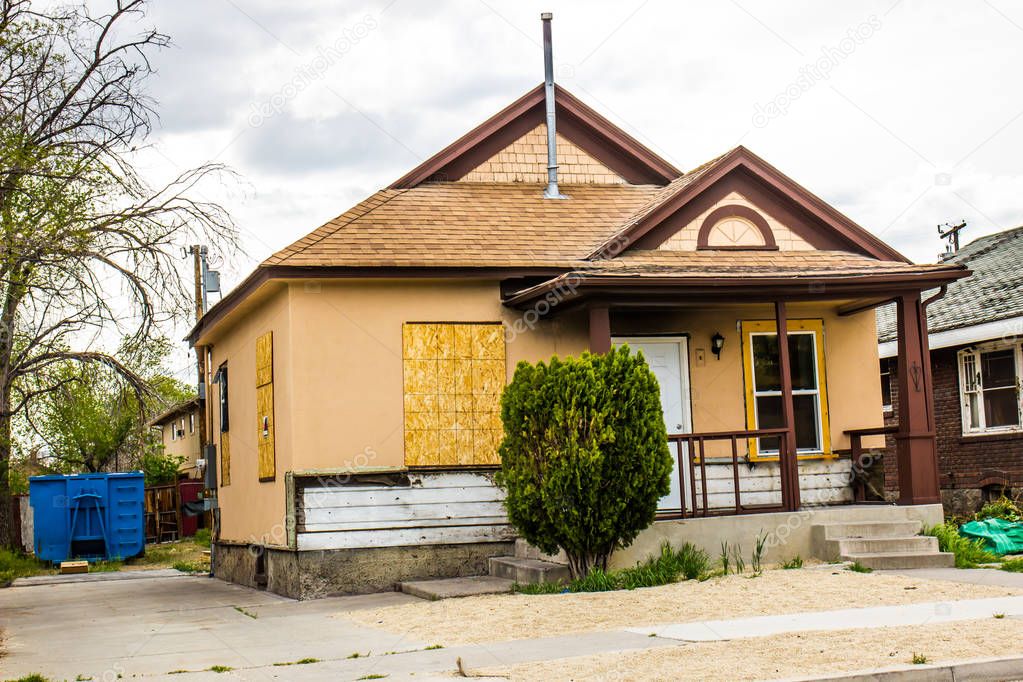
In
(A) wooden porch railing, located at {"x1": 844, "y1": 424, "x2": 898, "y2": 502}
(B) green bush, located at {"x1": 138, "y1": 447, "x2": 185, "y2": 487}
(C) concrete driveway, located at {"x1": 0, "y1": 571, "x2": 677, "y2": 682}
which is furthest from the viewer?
(B) green bush, located at {"x1": 138, "y1": 447, "x2": 185, "y2": 487}

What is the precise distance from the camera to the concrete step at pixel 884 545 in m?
12.6

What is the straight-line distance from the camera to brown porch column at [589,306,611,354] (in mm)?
13156

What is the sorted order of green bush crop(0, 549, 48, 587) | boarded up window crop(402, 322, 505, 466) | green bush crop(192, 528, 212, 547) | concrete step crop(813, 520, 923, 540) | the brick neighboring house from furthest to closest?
→ green bush crop(192, 528, 212, 547)
green bush crop(0, 549, 48, 587)
the brick neighboring house
boarded up window crop(402, 322, 505, 466)
concrete step crop(813, 520, 923, 540)

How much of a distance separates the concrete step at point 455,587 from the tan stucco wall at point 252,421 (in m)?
2.05

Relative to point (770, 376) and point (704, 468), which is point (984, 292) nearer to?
point (770, 376)

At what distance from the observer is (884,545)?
12.6 metres

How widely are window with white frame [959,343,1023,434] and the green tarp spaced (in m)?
5.92

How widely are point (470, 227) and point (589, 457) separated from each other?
501 centimetres

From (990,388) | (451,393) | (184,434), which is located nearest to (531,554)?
(451,393)

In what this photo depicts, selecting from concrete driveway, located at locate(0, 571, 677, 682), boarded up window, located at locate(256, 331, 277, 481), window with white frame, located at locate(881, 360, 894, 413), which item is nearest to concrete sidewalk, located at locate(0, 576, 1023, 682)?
concrete driveway, located at locate(0, 571, 677, 682)

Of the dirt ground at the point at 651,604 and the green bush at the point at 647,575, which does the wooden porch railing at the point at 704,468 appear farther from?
the dirt ground at the point at 651,604

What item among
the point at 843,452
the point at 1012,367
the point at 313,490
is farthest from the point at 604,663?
the point at 1012,367

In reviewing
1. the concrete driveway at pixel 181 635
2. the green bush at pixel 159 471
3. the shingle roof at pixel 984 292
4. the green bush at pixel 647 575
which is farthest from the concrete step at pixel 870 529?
the green bush at pixel 159 471

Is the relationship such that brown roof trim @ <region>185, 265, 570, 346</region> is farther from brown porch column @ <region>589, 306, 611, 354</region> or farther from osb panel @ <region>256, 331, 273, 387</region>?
brown porch column @ <region>589, 306, 611, 354</region>
